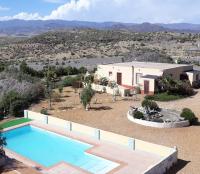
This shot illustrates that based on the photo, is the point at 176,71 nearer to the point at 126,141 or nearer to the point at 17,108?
the point at 17,108

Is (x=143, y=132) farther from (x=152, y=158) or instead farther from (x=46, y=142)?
(x=46, y=142)

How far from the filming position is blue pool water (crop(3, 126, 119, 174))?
723 inches

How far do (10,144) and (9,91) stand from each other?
1047 cm

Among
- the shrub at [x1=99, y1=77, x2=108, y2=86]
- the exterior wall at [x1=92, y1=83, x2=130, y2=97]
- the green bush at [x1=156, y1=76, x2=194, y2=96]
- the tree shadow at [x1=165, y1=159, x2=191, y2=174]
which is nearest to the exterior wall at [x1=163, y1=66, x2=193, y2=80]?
the green bush at [x1=156, y1=76, x2=194, y2=96]

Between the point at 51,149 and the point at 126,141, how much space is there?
15.5 feet

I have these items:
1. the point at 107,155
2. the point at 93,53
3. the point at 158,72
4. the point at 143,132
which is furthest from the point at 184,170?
the point at 93,53

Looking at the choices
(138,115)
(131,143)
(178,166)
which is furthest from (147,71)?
(178,166)

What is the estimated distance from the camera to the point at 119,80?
39531 millimetres

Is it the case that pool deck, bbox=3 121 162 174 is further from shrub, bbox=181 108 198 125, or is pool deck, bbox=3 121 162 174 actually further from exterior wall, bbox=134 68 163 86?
Result: exterior wall, bbox=134 68 163 86

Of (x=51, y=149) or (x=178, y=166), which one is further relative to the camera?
(x=51, y=149)

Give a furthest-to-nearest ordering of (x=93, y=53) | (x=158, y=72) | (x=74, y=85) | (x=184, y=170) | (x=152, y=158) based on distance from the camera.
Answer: (x=93, y=53) < (x=74, y=85) < (x=158, y=72) < (x=152, y=158) < (x=184, y=170)

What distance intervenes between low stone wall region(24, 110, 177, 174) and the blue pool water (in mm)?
1106

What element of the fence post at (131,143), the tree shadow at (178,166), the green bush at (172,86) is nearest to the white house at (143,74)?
the green bush at (172,86)

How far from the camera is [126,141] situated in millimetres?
20203
